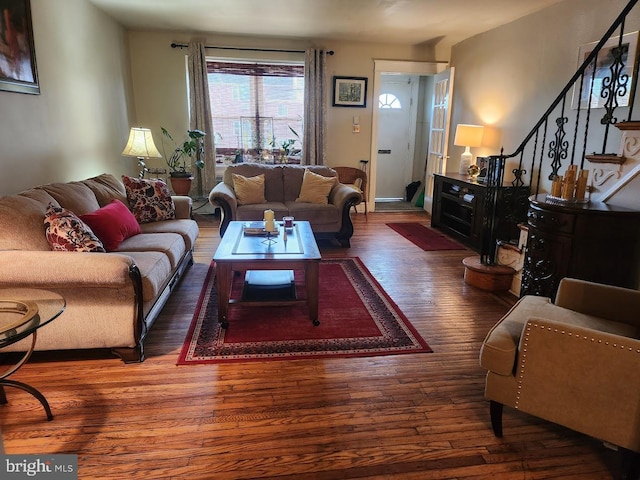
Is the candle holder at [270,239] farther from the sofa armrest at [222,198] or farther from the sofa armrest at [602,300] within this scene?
the sofa armrest at [602,300]

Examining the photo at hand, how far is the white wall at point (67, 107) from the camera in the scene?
3.14 meters

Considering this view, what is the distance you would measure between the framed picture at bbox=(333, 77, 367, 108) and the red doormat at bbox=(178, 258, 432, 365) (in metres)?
3.87

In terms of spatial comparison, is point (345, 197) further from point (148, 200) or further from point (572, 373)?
point (572, 373)

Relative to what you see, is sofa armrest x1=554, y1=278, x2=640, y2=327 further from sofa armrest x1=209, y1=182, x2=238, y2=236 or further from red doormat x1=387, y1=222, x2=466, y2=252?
sofa armrest x1=209, y1=182, x2=238, y2=236

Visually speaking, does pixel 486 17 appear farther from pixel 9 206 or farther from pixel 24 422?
pixel 24 422

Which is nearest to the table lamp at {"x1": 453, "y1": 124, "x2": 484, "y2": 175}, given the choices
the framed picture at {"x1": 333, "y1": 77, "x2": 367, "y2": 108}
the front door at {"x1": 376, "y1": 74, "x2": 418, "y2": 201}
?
the framed picture at {"x1": 333, "y1": 77, "x2": 367, "y2": 108}

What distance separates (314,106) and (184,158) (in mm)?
2139

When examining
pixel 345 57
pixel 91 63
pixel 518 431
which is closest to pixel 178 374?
pixel 518 431

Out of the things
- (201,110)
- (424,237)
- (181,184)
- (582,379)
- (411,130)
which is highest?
(201,110)

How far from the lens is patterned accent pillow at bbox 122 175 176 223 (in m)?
3.87

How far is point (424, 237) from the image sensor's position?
540 cm

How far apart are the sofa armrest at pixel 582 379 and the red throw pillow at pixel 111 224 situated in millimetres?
2709

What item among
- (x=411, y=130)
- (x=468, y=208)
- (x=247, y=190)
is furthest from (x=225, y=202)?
(x=411, y=130)

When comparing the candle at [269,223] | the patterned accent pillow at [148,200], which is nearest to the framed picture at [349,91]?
the patterned accent pillow at [148,200]
